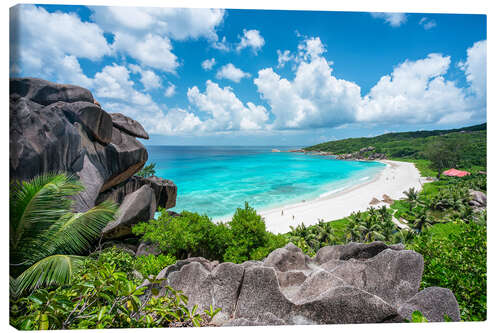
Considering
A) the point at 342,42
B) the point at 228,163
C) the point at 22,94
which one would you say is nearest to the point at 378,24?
the point at 342,42

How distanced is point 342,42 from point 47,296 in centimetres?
489

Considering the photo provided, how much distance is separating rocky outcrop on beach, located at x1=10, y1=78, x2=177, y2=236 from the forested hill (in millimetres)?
6521

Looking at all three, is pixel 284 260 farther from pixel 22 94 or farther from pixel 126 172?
pixel 126 172

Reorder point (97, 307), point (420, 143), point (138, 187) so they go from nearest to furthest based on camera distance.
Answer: point (97, 307) → point (420, 143) → point (138, 187)

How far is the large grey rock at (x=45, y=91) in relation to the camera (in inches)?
104

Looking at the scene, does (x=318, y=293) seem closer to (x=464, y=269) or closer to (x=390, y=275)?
(x=390, y=275)

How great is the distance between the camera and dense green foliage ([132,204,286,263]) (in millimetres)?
4402

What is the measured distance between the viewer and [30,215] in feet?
7.92

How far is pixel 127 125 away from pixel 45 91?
2307 mm

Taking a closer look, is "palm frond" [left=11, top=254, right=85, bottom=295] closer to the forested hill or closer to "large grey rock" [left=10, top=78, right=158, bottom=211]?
"large grey rock" [left=10, top=78, right=158, bottom=211]

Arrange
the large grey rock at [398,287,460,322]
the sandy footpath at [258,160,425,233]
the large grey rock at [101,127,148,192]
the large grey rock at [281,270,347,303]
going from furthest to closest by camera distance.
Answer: the sandy footpath at [258,160,425,233]
the large grey rock at [101,127,148,192]
the large grey rock at [281,270,347,303]
the large grey rock at [398,287,460,322]

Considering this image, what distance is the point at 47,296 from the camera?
1654 mm

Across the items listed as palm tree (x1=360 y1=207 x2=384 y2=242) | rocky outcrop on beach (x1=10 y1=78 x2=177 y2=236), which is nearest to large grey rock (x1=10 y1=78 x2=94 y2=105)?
rocky outcrop on beach (x1=10 y1=78 x2=177 y2=236)

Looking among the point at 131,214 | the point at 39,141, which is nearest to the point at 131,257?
the point at 131,214
